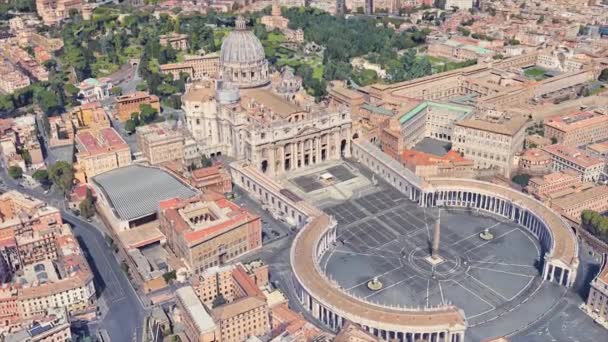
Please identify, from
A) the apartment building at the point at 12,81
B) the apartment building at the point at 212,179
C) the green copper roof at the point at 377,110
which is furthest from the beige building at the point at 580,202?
the apartment building at the point at 12,81

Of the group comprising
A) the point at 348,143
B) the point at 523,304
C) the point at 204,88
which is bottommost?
the point at 523,304

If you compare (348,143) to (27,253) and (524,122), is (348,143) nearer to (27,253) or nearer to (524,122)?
(524,122)

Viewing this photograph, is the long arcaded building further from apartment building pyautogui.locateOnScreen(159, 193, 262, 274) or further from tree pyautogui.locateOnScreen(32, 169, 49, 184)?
tree pyautogui.locateOnScreen(32, 169, 49, 184)

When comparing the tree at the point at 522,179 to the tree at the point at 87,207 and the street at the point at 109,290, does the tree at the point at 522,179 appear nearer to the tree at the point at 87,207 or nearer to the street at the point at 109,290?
the street at the point at 109,290

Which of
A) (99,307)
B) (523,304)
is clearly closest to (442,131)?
(523,304)

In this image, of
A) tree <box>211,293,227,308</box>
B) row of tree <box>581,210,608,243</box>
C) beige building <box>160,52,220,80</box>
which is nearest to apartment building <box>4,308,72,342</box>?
tree <box>211,293,227,308</box>

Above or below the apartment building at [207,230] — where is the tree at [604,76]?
above

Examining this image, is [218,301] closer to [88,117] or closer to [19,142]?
[19,142]
